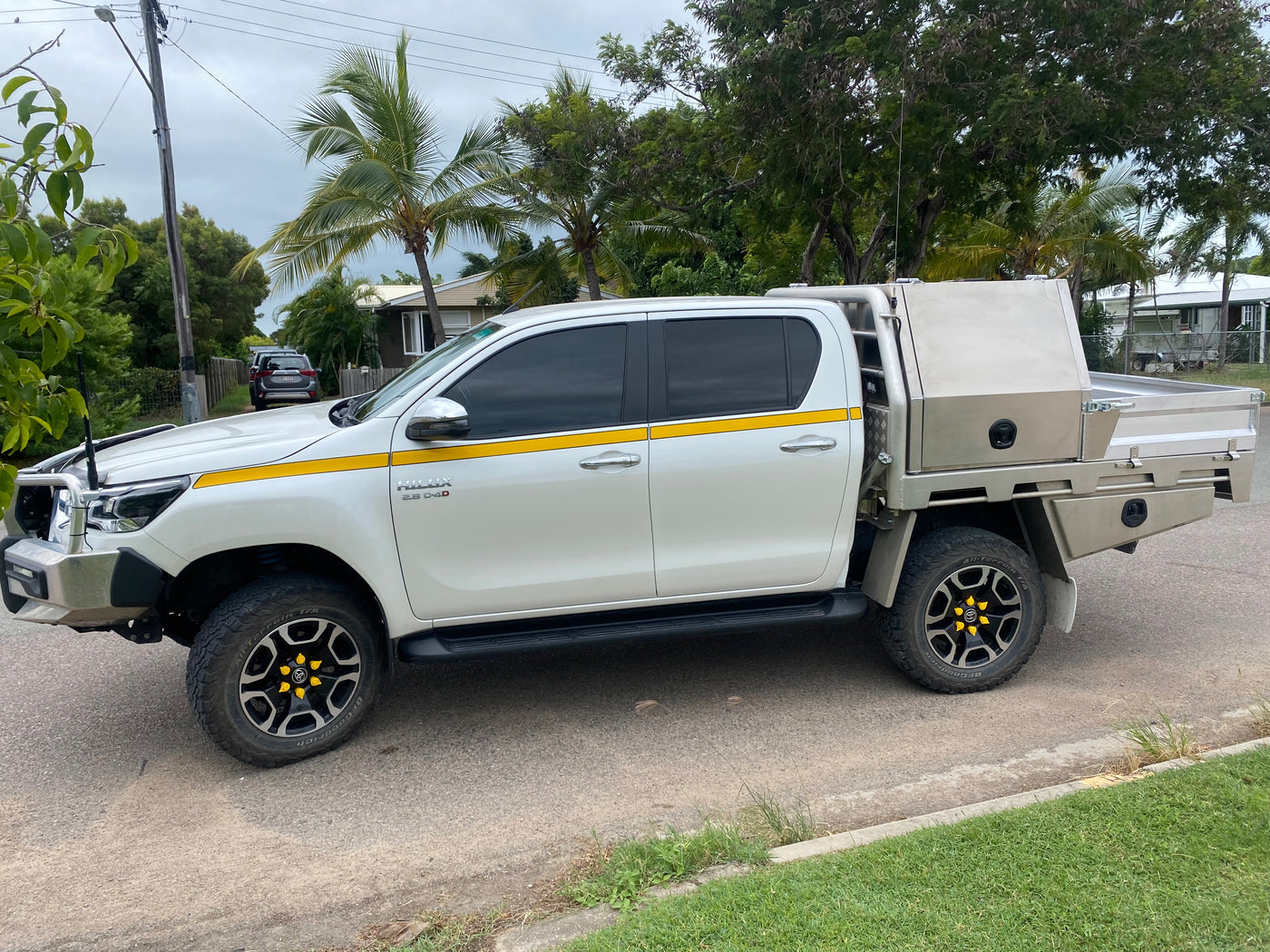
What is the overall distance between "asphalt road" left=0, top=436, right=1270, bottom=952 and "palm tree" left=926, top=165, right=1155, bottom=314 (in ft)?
69.0

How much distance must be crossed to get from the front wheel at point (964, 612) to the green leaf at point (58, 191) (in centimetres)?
422

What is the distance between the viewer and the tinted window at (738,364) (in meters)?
5.04

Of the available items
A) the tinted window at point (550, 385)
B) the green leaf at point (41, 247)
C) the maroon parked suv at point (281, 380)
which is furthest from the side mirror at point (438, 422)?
the maroon parked suv at point (281, 380)

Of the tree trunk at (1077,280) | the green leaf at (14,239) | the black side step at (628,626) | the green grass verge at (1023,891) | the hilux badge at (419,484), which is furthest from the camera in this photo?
the tree trunk at (1077,280)

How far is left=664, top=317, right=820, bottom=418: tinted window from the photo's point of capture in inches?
198

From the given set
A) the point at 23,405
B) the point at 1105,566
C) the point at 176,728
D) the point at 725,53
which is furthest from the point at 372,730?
the point at 725,53

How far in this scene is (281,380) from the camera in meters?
27.8

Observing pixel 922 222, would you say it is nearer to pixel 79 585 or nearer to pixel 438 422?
pixel 438 422

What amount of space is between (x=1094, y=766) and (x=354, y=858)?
10.3 feet

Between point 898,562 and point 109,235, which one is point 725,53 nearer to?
point 898,562

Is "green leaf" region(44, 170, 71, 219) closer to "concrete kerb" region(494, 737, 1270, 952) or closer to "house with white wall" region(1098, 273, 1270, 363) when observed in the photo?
"concrete kerb" region(494, 737, 1270, 952)

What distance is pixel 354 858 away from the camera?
3898 millimetres

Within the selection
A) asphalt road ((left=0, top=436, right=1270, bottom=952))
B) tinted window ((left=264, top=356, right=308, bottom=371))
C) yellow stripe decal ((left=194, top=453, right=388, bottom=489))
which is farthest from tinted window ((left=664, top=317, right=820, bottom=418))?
tinted window ((left=264, top=356, right=308, bottom=371))

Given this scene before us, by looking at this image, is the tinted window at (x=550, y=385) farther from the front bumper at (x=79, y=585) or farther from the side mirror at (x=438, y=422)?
the front bumper at (x=79, y=585)
